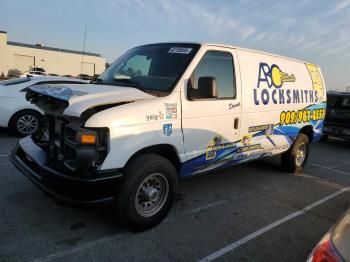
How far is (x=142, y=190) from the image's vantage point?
367cm

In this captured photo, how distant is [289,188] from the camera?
19.0 feet

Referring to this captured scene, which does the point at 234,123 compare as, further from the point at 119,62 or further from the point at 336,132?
the point at 336,132

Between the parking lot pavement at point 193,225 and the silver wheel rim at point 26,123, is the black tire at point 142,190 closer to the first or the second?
the parking lot pavement at point 193,225

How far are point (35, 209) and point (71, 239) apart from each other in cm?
88

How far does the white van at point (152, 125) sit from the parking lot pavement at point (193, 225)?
358 mm

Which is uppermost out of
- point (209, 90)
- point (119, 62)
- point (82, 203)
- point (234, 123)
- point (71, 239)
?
point (119, 62)

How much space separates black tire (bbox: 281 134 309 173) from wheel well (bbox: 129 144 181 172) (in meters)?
3.22

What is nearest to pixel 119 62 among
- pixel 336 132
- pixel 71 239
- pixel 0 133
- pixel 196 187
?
pixel 196 187

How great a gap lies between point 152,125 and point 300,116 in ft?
12.3

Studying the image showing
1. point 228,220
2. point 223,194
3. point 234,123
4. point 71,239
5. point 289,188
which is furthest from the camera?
point 289,188

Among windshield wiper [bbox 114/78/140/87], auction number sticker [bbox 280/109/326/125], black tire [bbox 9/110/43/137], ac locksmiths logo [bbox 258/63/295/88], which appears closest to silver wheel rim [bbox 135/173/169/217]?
windshield wiper [bbox 114/78/140/87]

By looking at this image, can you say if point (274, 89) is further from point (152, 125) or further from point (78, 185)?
point (78, 185)

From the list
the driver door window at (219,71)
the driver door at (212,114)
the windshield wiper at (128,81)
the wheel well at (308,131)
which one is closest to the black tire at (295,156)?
the wheel well at (308,131)

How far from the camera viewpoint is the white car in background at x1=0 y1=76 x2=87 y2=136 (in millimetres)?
7871
